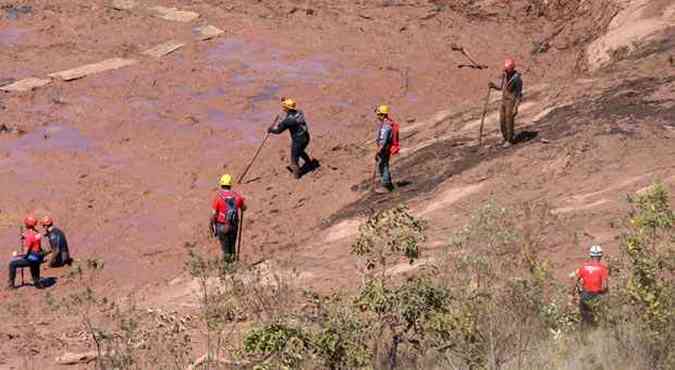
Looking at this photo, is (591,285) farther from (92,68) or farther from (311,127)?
(92,68)

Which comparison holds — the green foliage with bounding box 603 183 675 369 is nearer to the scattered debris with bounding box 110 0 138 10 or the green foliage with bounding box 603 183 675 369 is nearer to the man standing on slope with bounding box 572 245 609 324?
the man standing on slope with bounding box 572 245 609 324

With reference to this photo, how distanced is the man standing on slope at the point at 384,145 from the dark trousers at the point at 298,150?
2.03 m

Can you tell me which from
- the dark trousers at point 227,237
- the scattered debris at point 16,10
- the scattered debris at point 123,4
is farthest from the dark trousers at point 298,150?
the scattered debris at point 16,10

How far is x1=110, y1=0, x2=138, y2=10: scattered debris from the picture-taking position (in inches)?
1154

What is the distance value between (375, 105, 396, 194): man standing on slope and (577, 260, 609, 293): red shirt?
21.6ft

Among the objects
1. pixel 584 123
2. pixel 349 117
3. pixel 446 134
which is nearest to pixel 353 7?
pixel 349 117

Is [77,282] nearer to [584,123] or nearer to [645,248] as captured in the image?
[584,123]

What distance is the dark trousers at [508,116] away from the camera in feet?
56.1

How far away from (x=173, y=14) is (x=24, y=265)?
1418 centimetres

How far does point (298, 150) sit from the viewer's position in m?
19.2

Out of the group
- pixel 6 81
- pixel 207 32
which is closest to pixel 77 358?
pixel 6 81

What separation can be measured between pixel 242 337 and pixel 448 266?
7.03ft

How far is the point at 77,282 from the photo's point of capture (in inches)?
638

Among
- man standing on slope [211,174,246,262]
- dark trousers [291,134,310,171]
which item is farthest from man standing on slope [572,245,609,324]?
dark trousers [291,134,310,171]
